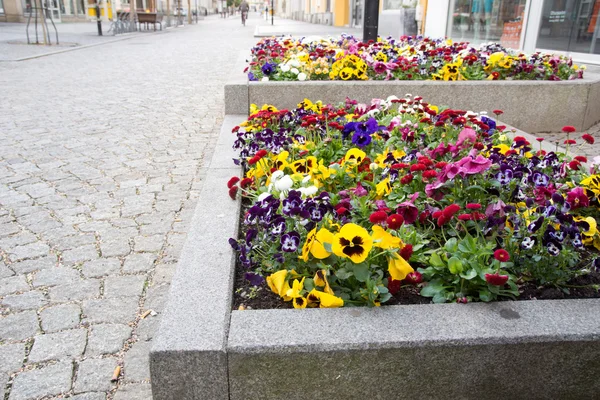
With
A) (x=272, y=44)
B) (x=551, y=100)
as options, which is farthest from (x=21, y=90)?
(x=551, y=100)

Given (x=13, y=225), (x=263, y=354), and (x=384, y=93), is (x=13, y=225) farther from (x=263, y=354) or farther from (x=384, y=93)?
(x=384, y=93)

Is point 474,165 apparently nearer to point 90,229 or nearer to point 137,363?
point 137,363

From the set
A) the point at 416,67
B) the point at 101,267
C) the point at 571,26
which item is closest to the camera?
the point at 101,267

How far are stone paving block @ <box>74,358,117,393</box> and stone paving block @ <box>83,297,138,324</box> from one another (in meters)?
0.33

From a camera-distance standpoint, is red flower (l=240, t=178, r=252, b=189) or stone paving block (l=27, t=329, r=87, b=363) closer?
stone paving block (l=27, t=329, r=87, b=363)

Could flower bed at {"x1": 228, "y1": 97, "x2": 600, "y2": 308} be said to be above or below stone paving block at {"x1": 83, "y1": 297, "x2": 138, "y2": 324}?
above

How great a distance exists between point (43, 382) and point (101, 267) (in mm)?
1044

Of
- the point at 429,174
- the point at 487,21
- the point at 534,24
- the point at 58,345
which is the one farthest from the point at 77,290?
the point at 487,21

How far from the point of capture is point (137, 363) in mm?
2445

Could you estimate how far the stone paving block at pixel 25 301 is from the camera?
2850 millimetres

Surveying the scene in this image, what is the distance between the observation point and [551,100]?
21.0 feet

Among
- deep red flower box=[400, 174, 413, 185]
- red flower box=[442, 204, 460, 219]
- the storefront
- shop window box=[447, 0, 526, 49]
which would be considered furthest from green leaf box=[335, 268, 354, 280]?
shop window box=[447, 0, 526, 49]

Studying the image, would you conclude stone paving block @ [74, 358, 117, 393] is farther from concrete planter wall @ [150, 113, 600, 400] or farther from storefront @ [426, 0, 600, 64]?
storefront @ [426, 0, 600, 64]

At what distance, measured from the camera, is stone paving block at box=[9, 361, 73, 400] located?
224cm
